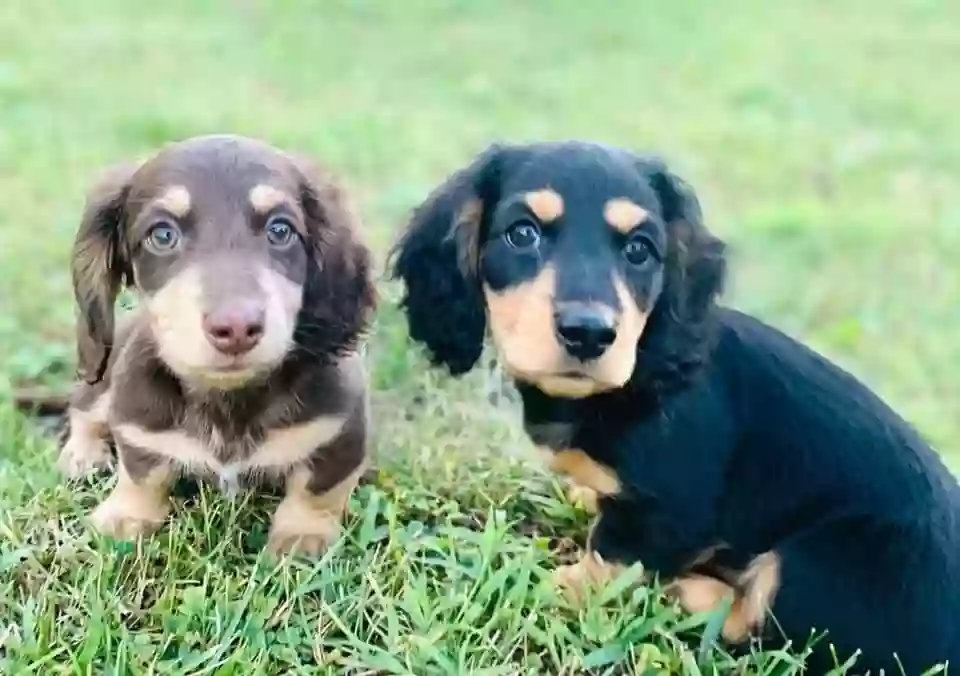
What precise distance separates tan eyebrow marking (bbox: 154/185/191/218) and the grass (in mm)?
852

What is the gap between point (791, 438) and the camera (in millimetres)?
2883

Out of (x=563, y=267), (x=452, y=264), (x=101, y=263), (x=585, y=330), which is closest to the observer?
(x=585, y=330)

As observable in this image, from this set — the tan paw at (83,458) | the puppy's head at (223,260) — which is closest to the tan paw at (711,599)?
the puppy's head at (223,260)

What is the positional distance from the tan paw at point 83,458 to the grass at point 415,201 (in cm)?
8

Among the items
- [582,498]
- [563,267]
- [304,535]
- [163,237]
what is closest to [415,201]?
[582,498]

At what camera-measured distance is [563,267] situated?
2.59 m

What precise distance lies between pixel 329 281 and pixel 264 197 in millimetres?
306

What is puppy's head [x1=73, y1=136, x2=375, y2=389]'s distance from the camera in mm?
2619

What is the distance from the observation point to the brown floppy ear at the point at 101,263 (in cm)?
293

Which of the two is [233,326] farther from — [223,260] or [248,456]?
[248,456]

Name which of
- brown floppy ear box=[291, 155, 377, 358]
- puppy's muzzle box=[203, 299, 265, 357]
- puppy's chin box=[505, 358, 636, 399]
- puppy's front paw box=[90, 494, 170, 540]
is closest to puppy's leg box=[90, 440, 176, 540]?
puppy's front paw box=[90, 494, 170, 540]

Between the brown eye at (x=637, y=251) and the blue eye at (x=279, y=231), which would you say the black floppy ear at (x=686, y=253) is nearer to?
the brown eye at (x=637, y=251)

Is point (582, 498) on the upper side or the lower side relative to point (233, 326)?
lower

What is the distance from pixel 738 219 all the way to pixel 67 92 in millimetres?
4304
